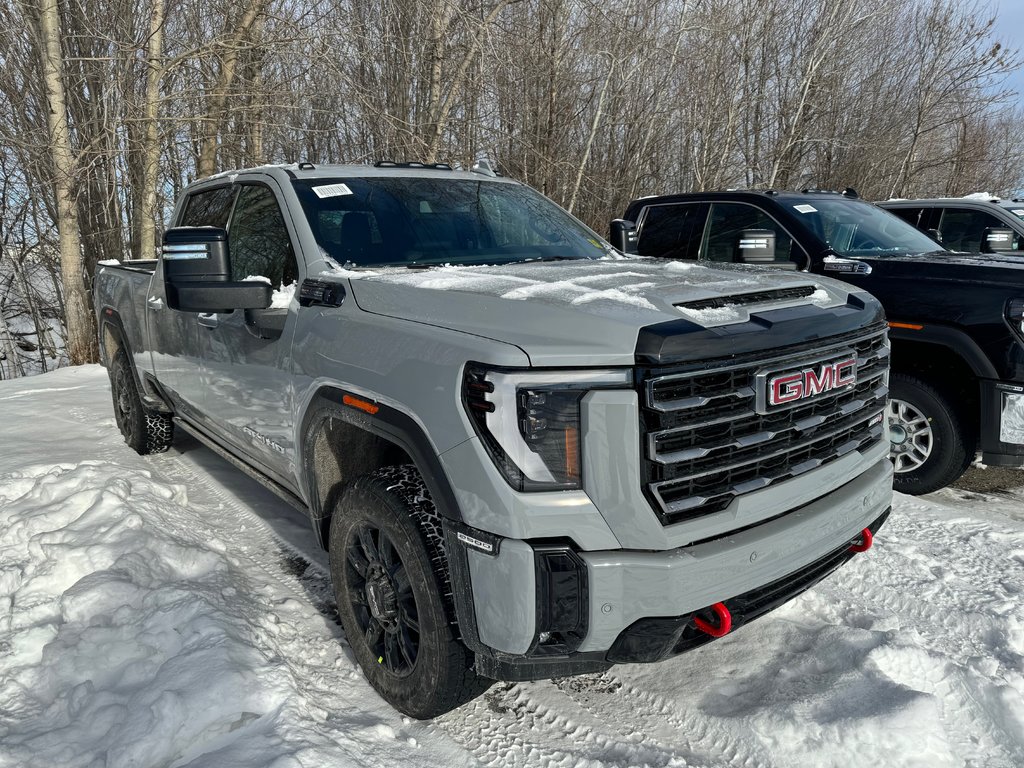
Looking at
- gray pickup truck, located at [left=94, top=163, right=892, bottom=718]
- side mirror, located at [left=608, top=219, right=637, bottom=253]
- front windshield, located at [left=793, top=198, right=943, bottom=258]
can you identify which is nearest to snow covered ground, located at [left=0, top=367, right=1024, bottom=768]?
gray pickup truck, located at [left=94, top=163, right=892, bottom=718]

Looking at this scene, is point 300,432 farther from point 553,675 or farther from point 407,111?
point 407,111

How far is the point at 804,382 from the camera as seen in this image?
2.40 metres

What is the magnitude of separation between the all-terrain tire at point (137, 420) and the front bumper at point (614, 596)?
4.09m

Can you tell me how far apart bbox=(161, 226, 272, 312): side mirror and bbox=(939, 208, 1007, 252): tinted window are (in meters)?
7.47

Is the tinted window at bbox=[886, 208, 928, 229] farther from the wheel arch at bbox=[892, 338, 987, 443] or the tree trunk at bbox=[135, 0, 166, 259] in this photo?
the tree trunk at bbox=[135, 0, 166, 259]

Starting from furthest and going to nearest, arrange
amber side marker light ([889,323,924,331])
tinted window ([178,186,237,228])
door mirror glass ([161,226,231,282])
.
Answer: amber side marker light ([889,323,924,331])
tinted window ([178,186,237,228])
door mirror glass ([161,226,231,282])

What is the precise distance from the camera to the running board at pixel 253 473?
345 cm

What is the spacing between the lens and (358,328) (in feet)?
8.82

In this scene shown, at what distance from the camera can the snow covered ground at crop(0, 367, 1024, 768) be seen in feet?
8.07

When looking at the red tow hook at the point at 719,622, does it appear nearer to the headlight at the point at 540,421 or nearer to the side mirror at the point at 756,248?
the headlight at the point at 540,421

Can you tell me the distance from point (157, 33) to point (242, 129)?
6.25 ft

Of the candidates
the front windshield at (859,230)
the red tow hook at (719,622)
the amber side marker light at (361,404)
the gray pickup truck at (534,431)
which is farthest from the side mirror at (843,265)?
the amber side marker light at (361,404)

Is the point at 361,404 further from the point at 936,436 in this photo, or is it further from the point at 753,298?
the point at 936,436

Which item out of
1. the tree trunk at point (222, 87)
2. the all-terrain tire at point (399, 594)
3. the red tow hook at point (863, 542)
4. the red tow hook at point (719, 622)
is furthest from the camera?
the tree trunk at point (222, 87)
